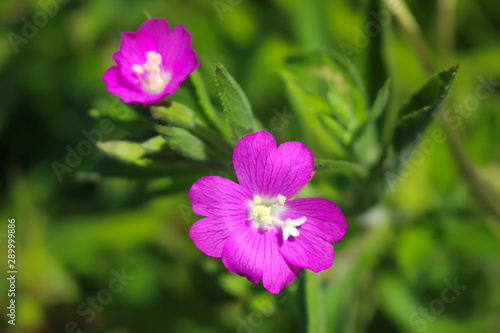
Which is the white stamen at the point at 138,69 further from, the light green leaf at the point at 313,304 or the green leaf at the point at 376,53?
the green leaf at the point at 376,53

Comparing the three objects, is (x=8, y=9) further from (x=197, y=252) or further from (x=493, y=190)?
(x=493, y=190)

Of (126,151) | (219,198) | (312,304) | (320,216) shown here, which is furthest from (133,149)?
(312,304)

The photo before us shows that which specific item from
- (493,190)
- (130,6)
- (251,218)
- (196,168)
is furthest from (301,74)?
(130,6)

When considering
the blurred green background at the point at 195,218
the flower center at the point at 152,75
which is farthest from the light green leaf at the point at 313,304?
the flower center at the point at 152,75

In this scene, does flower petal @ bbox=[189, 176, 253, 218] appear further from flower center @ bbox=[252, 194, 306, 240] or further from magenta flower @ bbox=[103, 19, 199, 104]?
magenta flower @ bbox=[103, 19, 199, 104]

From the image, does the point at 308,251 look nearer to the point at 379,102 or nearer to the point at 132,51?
the point at 379,102

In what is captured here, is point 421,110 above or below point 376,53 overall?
above

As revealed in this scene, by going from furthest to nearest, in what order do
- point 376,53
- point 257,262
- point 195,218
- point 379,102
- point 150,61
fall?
point 195,218 < point 376,53 < point 379,102 < point 150,61 < point 257,262

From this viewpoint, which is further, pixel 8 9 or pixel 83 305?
pixel 8 9
